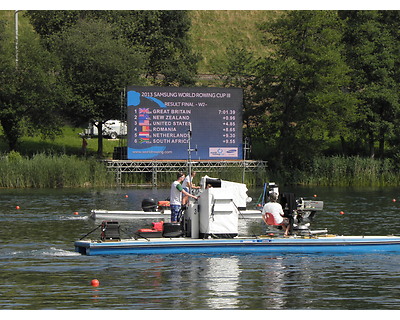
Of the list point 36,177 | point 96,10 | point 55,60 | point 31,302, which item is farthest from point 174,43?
point 31,302

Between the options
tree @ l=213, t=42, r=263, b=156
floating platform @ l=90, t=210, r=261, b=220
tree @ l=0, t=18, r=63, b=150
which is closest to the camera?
floating platform @ l=90, t=210, r=261, b=220

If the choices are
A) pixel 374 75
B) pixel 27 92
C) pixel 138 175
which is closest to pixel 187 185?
pixel 138 175

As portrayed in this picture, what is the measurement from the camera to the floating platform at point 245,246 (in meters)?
25.8

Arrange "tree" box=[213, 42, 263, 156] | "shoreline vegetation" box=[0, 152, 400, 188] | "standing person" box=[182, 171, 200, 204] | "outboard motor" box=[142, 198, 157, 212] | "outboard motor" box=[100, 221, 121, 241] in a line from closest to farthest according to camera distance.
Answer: "outboard motor" box=[100, 221, 121, 241] < "standing person" box=[182, 171, 200, 204] < "outboard motor" box=[142, 198, 157, 212] < "shoreline vegetation" box=[0, 152, 400, 188] < "tree" box=[213, 42, 263, 156]

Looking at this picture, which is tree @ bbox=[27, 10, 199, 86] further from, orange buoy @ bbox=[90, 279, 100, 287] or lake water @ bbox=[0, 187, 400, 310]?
orange buoy @ bbox=[90, 279, 100, 287]

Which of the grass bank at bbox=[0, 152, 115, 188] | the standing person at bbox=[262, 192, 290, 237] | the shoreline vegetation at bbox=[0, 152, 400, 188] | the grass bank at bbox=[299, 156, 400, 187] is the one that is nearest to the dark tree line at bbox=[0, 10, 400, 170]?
the grass bank at bbox=[299, 156, 400, 187]

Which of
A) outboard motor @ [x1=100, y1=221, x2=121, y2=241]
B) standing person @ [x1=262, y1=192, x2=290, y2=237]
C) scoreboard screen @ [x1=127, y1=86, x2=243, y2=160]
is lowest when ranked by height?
outboard motor @ [x1=100, y1=221, x2=121, y2=241]

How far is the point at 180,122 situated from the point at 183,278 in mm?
37197

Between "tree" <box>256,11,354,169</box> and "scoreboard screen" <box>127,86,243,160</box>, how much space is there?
7020mm

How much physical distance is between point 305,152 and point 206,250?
132 feet

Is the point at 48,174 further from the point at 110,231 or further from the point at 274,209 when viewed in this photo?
the point at 274,209

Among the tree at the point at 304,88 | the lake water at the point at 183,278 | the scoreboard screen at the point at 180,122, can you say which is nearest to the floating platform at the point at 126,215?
A: the lake water at the point at 183,278

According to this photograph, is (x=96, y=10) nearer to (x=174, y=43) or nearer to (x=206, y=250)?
(x=174, y=43)

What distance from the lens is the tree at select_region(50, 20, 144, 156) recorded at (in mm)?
67312
